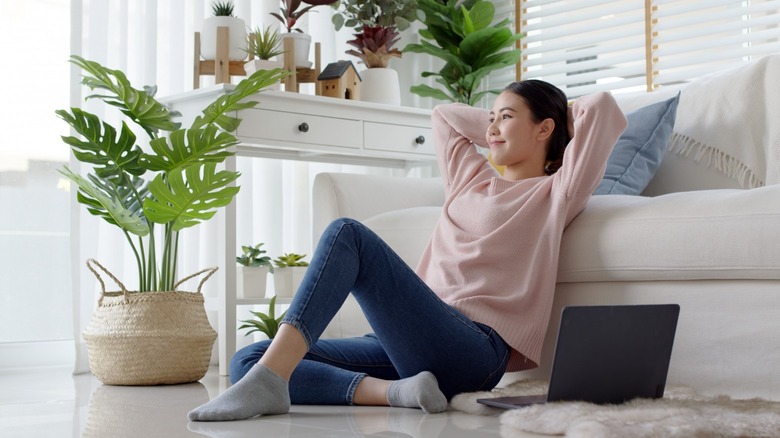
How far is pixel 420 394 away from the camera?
6.09 feet

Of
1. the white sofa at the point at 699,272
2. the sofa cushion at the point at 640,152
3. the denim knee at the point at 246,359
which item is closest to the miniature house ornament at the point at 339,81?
the sofa cushion at the point at 640,152

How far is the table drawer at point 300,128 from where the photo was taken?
3.03 metres

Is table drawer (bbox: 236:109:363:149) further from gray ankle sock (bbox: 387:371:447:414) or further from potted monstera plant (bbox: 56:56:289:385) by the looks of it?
gray ankle sock (bbox: 387:371:447:414)

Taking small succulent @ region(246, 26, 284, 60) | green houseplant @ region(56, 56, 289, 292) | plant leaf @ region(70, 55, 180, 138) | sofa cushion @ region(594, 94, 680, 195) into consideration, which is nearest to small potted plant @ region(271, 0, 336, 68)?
small succulent @ region(246, 26, 284, 60)

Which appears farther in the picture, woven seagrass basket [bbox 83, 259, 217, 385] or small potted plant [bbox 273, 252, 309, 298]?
small potted plant [bbox 273, 252, 309, 298]

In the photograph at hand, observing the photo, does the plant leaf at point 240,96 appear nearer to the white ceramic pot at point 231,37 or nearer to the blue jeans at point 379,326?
the white ceramic pot at point 231,37

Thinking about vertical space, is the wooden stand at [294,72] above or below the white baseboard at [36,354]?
above

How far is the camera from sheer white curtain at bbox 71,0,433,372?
3256mm

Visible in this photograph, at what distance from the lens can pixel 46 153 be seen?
134 inches

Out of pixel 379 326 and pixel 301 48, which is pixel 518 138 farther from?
pixel 301 48

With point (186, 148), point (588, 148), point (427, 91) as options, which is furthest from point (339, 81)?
point (588, 148)

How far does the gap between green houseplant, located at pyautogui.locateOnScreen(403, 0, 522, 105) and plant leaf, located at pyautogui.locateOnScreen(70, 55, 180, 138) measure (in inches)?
55.2

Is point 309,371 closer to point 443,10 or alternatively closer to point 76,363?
point 76,363

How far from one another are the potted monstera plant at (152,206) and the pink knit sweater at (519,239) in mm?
787
